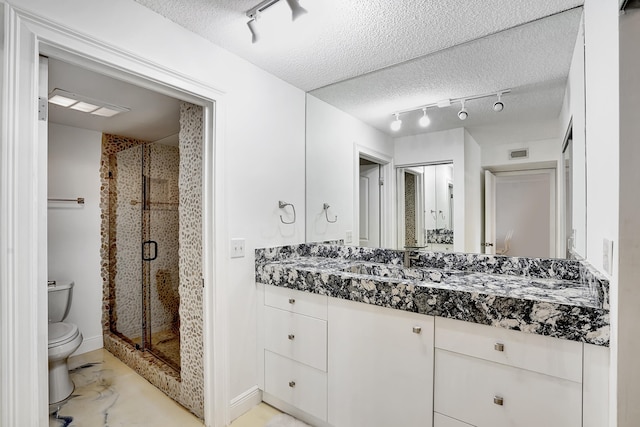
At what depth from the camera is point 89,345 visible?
9.79 ft

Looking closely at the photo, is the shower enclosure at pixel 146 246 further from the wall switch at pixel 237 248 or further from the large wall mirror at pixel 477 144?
the large wall mirror at pixel 477 144

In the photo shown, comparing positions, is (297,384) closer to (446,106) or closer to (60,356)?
(60,356)

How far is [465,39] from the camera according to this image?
177 cm

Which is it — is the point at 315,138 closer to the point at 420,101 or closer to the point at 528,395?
the point at 420,101

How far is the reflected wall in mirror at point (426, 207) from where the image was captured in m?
1.95

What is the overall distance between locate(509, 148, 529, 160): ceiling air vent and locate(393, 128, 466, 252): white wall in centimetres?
26

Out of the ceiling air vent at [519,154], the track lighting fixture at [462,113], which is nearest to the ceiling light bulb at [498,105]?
the track lighting fixture at [462,113]

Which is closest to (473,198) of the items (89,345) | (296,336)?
(296,336)

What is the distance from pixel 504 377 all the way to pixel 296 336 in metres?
1.11

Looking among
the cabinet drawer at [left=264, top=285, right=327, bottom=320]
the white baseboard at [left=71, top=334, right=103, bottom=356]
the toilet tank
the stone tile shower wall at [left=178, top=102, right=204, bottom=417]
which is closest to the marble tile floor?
the stone tile shower wall at [left=178, top=102, right=204, bottom=417]

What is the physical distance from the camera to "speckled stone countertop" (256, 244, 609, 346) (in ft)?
3.61

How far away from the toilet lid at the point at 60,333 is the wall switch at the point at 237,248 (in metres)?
1.50

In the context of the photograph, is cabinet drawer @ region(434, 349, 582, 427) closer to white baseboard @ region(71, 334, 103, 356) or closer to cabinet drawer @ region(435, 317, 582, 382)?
cabinet drawer @ region(435, 317, 582, 382)

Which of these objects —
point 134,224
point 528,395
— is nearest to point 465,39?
point 528,395
